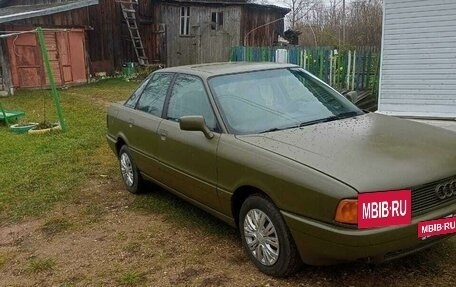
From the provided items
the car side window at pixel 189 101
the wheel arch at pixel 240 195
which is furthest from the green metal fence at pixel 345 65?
the wheel arch at pixel 240 195

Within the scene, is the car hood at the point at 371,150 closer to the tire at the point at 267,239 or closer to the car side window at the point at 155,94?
the tire at the point at 267,239

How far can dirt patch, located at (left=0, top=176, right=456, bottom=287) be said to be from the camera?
11.2 ft

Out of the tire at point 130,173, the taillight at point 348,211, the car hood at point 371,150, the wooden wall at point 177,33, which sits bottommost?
the tire at point 130,173

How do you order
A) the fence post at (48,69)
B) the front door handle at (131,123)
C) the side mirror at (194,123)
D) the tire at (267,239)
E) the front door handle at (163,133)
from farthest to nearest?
the fence post at (48,69), the front door handle at (131,123), the front door handle at (163,133), the side mirror at (194,123), the tire at (267,239)

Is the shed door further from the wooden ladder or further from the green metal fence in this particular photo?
the green metal fence

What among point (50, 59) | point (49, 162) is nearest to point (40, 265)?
point (49, 162)

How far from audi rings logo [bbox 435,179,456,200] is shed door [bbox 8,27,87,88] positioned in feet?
51.9

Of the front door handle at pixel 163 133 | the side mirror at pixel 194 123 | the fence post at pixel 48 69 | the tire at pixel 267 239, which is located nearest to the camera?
the tire at pixel 267 239

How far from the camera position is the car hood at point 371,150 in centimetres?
287

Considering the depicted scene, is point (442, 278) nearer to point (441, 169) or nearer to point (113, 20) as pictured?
point (441, 169)

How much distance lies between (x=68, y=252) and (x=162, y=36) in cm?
2015

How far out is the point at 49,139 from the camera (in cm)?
916

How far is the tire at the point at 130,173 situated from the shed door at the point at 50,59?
39.7 feet

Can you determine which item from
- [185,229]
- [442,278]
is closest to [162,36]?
[185,229]
